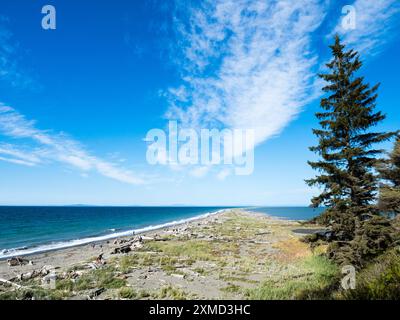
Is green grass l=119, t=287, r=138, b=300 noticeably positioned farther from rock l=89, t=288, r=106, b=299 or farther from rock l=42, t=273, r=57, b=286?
rock l=42, t=273, r=57, b=286

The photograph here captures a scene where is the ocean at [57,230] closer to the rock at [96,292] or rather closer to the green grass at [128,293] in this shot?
the rock at [96,292]

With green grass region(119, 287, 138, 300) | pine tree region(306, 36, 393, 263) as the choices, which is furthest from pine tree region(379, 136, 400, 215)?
green grass region(119, 287, 138, 300)

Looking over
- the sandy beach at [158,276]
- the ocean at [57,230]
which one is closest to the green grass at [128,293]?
the sandy beach at [158,276]

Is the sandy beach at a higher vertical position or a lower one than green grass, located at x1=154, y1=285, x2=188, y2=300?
lower

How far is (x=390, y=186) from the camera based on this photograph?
15.0 metres

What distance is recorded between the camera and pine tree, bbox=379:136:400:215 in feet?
43.8

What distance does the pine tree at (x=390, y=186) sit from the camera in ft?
43.8

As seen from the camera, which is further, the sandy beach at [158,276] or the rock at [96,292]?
the sandy beach at [158,276]

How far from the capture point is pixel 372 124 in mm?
12852

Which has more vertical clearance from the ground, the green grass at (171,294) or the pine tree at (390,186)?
the pine tree at (390,186)

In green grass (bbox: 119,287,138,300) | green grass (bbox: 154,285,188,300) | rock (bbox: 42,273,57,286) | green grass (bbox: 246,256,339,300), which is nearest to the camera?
green grass (bbox: 246,256,339,300)

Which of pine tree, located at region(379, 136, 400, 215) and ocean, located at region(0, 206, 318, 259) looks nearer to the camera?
pine tree, located at region(379, 136, 400, 215)
